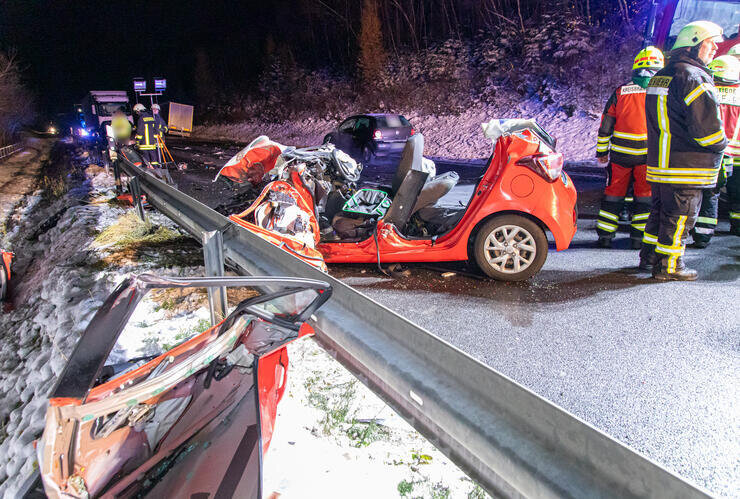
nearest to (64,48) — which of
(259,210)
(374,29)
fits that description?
(374,29)

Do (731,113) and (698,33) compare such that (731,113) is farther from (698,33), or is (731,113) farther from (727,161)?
A: (698,33)

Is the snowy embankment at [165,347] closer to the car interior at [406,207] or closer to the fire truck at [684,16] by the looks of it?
the car interior at [406,207]

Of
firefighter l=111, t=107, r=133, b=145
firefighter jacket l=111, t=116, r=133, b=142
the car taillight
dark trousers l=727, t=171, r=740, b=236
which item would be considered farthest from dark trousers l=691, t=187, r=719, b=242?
firefighter jacket l=111, t=116, r=133, b=142

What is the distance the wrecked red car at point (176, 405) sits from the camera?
1.46 metres

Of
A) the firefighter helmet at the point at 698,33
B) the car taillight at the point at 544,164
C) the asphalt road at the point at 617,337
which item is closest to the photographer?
the asphalt road at the point at 617,337

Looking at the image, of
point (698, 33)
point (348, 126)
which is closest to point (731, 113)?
point (698, 33)

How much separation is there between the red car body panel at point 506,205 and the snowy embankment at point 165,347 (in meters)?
1.78

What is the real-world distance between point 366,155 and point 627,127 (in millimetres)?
8802

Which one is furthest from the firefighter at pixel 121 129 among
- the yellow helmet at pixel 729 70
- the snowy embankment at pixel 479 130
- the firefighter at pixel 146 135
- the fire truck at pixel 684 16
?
the fire truck at pixel 684 16

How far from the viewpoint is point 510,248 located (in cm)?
439

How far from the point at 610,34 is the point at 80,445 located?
20.1 m

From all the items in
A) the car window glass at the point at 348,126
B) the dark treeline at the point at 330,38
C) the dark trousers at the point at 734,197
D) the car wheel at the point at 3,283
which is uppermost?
the dark treeline at the point at 330,38

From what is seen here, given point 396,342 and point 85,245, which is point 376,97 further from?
point 396,342

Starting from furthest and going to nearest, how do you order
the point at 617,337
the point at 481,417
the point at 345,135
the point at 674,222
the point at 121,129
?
the point at 345,135 → the point at 121,129 → the point at 674,222 → the point at 617,337 → the point at 481,417
